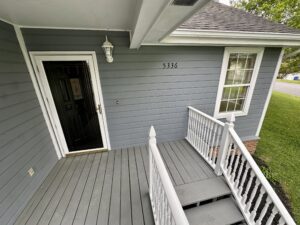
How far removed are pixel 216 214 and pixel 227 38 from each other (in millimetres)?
2888

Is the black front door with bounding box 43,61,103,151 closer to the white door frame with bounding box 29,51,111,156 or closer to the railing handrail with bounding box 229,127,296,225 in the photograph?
the white door frame with bounding box 29,51,111,156

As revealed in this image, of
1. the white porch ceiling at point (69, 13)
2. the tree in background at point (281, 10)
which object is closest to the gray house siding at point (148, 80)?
the white porch ceiling at point (69, 13)

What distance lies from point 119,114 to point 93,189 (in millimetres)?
1411

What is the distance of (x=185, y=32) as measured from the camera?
2227 mm

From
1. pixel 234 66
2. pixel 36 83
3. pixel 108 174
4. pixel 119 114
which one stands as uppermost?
pixel 234 66

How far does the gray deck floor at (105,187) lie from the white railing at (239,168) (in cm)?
30

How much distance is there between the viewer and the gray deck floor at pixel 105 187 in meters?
1.69

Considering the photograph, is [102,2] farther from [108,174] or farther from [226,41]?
[108,174]

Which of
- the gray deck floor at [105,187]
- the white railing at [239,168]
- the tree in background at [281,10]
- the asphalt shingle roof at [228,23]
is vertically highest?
the tree in background at [281,10]

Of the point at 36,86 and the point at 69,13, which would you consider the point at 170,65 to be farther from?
the point at 36,86

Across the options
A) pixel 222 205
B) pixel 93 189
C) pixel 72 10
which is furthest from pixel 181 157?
pixel 72 10

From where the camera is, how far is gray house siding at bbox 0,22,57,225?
1639mm

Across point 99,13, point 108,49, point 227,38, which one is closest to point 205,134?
point 227,38

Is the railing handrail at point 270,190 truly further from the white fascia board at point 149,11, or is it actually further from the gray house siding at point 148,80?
the white fascia board at point 149,11
